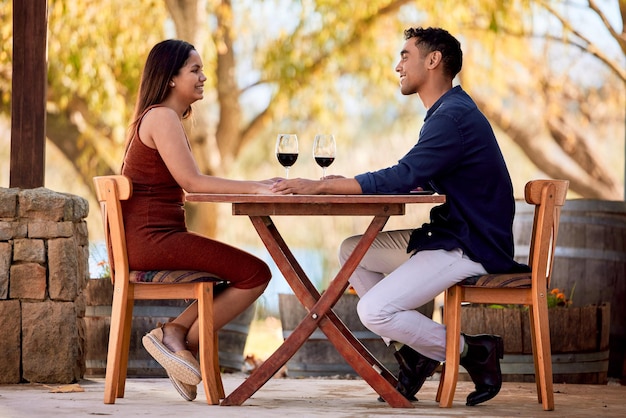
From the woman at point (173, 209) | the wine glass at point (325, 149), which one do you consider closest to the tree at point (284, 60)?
the wine glass at point (325, 149)

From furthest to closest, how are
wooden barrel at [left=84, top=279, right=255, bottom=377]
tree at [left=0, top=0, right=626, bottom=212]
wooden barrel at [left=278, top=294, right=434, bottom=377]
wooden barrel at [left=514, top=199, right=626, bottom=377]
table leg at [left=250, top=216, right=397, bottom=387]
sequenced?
tree at [left=0, top=0, right=626, bottom=212] < wooden barrel at [left=514, top=199, right=626, bottom=377] < wooden barrel at [left=278, top=294, right=434, bottom=377] < wooden barrel at [left=84, top=279, right=255, bottom=377] < table leg at [left=250, top=216, right=397, bottom=387]

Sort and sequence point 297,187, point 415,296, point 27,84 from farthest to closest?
point 27,84 < point 415,296 < point 297,187

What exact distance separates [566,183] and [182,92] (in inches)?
58.4

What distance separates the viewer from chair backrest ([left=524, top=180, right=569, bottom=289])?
3.90 m

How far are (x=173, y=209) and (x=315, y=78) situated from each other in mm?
6288

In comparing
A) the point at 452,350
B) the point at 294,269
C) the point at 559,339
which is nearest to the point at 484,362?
the point at 452,350

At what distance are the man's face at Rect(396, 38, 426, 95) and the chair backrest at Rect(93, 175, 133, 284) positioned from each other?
3.68 ft

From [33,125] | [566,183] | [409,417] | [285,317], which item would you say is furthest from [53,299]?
[566,183]

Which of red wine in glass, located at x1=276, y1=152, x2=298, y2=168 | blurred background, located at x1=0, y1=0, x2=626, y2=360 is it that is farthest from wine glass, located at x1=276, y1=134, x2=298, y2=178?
blurred background, located at x1=0, y1=0, x2=626, y2=360

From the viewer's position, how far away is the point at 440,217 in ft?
13.1

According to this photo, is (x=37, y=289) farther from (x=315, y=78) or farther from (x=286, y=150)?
(x=315, y=78)

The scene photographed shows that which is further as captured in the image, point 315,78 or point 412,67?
point 315,78

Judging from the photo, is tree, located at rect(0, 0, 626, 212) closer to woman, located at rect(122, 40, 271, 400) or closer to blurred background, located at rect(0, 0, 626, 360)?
blurred background, located at rect(0, 0, 626, 360)

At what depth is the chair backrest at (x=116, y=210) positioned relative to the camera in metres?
3.87
